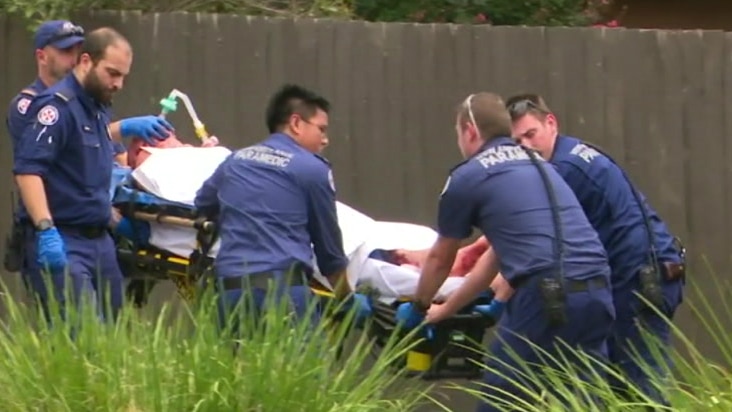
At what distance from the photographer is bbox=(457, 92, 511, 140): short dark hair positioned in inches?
290

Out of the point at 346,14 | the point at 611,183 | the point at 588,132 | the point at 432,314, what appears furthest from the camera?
the point at 346,14

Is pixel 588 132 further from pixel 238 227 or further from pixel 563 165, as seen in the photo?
pixel 238 227

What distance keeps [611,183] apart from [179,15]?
313 centimetres

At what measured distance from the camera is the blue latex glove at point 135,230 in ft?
26.5

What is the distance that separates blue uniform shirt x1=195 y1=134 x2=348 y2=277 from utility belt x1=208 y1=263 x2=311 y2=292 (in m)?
0.02

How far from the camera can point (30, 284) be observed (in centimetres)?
787

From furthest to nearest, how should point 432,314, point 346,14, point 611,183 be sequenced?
point 346,14 → point 611,183 → point 432,314

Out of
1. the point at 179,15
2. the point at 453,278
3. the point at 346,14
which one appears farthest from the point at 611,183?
the point at 346,14

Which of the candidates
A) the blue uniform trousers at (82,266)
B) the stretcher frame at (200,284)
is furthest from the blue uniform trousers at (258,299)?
the blue uniform trousers at (82,266)

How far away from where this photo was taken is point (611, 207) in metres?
7.91

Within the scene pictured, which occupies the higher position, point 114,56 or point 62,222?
point 114,56

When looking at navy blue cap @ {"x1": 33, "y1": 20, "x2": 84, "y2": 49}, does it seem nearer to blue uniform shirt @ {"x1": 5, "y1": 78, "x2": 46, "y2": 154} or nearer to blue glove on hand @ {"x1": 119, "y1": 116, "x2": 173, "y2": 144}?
blue uniform shirt @ {"x1": 5, "y1": 78, "x2": 46, "y2": 154}

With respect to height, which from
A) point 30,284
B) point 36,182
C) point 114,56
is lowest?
point 30,284

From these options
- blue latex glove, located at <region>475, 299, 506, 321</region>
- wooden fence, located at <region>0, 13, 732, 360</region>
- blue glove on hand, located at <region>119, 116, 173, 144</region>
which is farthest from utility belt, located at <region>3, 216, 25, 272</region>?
blue latex glove, located at <region>475, 299, 506, 321</region>
